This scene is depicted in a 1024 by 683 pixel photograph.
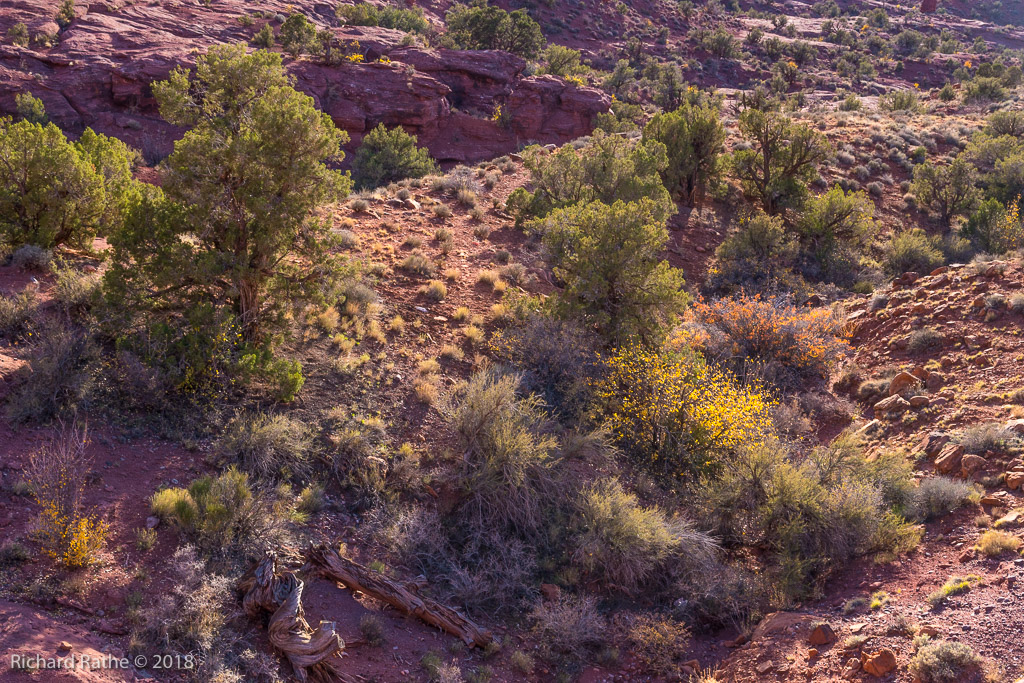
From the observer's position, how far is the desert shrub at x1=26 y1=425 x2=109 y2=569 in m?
5.27

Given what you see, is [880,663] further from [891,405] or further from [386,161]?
[386,161]

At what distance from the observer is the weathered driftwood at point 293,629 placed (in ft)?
17.6

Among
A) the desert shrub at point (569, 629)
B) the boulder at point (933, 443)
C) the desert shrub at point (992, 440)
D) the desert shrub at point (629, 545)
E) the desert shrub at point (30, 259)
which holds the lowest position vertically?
the desert shrub at point (569, 629)

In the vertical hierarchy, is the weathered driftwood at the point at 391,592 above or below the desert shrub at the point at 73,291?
below

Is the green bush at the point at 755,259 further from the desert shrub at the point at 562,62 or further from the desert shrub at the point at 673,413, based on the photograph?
the desert shrub at the point at 562,62

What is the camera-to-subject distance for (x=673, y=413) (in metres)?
9.70

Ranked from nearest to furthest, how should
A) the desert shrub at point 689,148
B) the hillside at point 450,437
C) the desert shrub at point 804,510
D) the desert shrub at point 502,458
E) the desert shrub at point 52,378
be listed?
the hillside at point 450,437
the desert shrub at point 52,378
the desert shrub at point 804,510
the desert shrub at point 502,458
the desert shrub at point 689,148

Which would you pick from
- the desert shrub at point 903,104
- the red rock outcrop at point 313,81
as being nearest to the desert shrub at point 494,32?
the red rock outcrop at point 313,81

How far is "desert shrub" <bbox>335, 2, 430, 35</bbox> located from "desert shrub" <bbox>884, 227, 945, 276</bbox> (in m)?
32.2

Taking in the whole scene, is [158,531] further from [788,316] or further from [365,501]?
[788,316]

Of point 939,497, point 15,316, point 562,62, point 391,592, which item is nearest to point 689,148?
point 939,497

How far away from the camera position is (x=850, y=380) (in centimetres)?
1201

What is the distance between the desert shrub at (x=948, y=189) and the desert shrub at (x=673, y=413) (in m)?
15.9

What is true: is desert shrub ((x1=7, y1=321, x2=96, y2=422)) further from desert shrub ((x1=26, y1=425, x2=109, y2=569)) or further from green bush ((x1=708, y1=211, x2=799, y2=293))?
green bush ((x1=708, y1=211, x2=799, y2=293))
